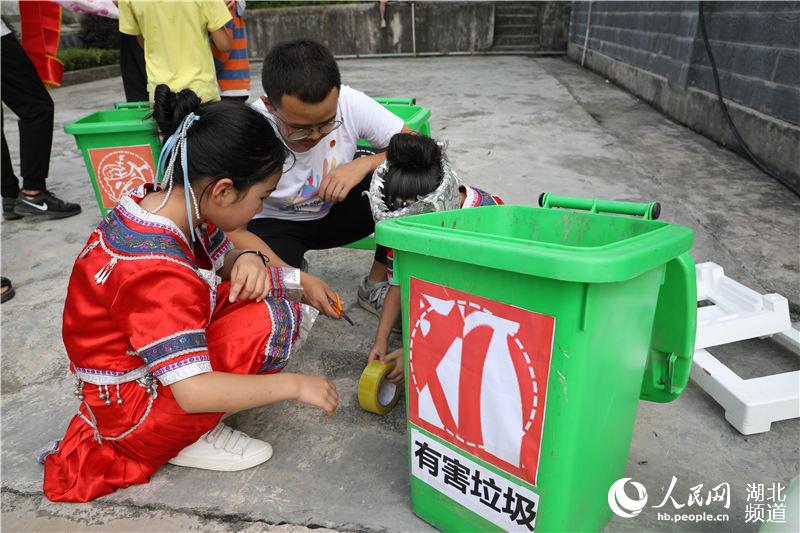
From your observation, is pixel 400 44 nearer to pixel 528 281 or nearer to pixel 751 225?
pixel 751 225

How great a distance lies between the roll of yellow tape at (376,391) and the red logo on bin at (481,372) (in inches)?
14.9

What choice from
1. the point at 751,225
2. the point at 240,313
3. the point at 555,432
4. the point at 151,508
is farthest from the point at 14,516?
the point at 751,225

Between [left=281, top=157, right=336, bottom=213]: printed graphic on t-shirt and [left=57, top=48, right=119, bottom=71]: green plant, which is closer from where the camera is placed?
[left=281, top=157, right=336, bottom=213]: printed graphic on t-shirt

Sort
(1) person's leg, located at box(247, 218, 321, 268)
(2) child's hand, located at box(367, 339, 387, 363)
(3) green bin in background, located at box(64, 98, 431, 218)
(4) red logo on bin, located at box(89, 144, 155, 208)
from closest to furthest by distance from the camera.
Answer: (2) child's hand, located at box(367, 339, 387, 363)
(1) person's leg, located at box(247, 218, 321, 268)
(3) green bin in background, located at box(64, 98, 431, 218)
(4) red logo on bin, located at box(89, 144, 155, 208)

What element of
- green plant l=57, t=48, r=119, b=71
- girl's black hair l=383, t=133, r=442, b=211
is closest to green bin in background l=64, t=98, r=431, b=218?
girl's black hair l=383, t=133, r=442, b=211

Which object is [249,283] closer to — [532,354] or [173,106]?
[173,106]

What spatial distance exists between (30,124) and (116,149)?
0.94 meters

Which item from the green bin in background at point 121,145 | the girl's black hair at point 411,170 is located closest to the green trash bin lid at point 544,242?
the girl's black hair at point 411,170

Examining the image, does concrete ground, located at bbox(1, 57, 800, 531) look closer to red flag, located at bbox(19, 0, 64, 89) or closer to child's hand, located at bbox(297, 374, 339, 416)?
child's hand, located at bbox(297, 374, 339, 416)

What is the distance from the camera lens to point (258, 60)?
10.6 meters

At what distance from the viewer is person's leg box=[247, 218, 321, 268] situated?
71.9 inches

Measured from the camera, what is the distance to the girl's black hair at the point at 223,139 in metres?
1.07

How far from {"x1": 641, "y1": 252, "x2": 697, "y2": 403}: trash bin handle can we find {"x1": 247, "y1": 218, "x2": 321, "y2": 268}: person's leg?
117 cm

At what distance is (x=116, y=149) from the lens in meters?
2.30
